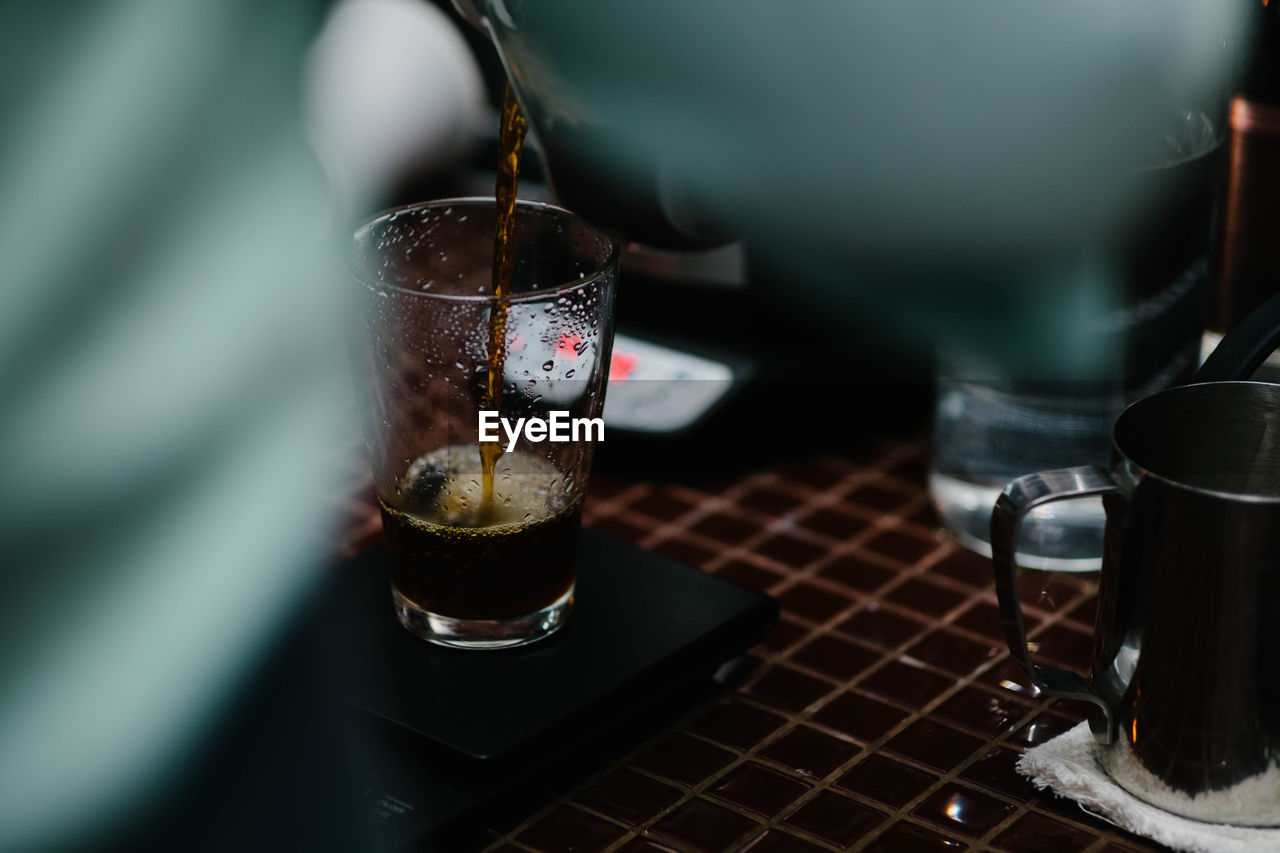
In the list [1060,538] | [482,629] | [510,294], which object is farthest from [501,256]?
[1060,538]

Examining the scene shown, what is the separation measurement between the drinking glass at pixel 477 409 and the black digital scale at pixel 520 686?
2cm

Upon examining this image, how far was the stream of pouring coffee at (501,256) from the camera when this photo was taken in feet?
1.82

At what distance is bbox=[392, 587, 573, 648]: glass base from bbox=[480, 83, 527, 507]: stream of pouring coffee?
0.05m

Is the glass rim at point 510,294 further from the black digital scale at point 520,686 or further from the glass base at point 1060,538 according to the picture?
the glass base at point 1060,538

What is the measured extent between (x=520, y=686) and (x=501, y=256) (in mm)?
174

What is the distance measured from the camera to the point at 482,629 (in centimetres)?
59

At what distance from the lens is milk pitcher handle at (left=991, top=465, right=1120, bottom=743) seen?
48 centimetres

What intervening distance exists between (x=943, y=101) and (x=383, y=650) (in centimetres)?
30

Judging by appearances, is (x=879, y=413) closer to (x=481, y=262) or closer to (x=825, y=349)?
(x=825, y=349)

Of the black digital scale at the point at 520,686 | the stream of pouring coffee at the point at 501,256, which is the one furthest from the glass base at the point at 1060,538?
the stream of pouring coffee at the point at 501,256

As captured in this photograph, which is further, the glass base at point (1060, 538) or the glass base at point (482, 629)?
the glass base at point (1060, 538)

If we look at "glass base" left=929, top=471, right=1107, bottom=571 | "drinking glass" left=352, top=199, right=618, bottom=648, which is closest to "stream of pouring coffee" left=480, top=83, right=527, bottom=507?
"drinking glass" left=352, top=199, right=618, bottom=648

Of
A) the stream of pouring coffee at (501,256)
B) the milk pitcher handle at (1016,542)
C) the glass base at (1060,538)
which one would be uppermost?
the stream of pouring coffee at (501,256)
